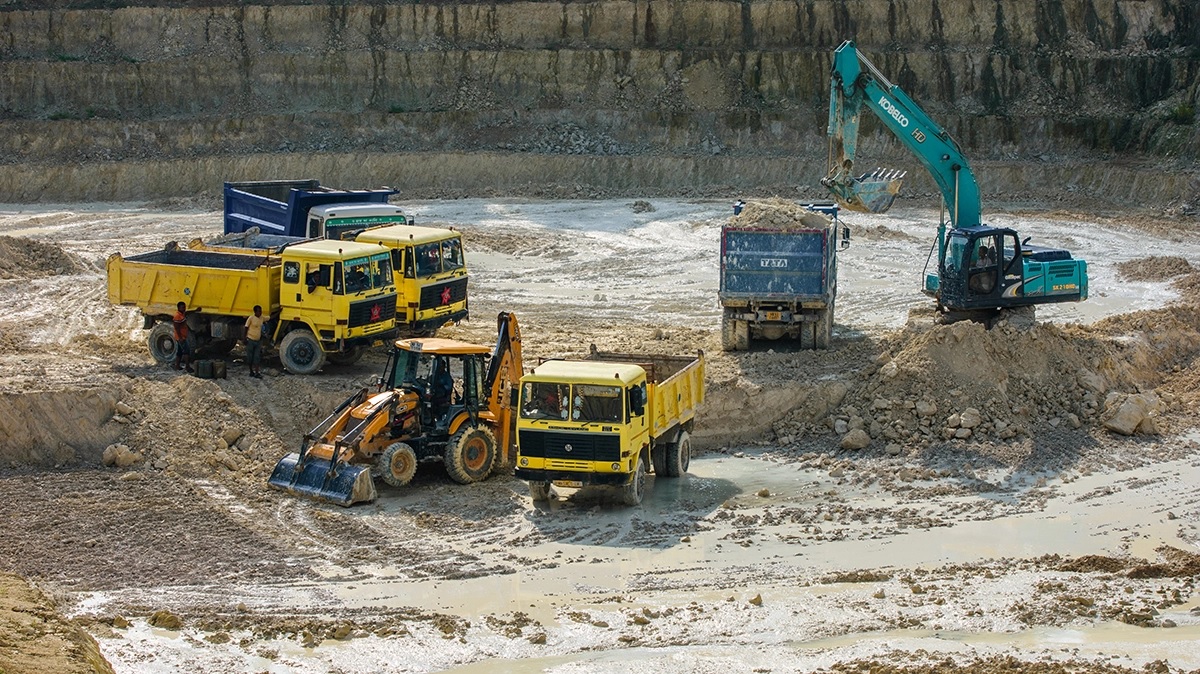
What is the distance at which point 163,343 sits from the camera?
22.6m

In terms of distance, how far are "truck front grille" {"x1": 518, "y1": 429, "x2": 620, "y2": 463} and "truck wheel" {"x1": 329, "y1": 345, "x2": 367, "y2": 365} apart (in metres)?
6.05

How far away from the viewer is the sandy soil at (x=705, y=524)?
14000 millimetres

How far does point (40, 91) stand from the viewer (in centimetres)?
5222

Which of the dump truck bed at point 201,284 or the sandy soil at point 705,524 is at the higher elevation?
the dump truck bed at point 201,284

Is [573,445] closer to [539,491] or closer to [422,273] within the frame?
[539,491]

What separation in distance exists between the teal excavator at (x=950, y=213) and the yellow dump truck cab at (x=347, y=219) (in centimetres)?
765

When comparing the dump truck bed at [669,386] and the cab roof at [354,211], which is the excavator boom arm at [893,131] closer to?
the dump truck bed at [669,386]

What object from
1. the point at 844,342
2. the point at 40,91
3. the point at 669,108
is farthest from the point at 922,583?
the point at 40,91

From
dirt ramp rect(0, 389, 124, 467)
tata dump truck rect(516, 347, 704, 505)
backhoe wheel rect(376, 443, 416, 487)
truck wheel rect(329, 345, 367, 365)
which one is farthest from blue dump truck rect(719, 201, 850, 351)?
dirt ramp rect(0, 389, 124, 467)

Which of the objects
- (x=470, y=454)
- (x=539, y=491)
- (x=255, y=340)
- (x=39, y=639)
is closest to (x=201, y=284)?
(x=255, y=340)

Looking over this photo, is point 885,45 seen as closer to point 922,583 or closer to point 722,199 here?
point 722,199

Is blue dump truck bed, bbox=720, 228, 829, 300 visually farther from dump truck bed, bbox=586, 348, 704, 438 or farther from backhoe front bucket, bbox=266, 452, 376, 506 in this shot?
backhoe front bucket, bbox=266, 452, 376, 506

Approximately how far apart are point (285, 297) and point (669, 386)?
21.2 feet

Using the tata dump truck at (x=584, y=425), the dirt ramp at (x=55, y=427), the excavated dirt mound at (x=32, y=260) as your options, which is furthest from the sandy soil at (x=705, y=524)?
the excavated dirt mound at (x=32, y=260)
